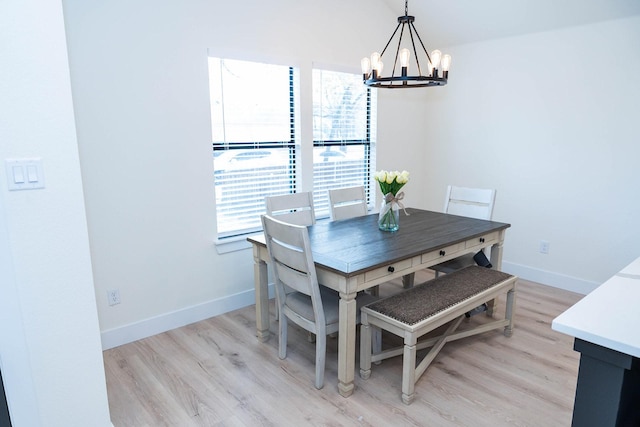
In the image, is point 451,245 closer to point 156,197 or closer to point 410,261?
point 410,261

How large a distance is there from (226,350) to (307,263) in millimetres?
1067

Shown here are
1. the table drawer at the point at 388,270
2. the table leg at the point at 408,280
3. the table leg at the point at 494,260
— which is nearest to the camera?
the table drawer at the point at 388,270

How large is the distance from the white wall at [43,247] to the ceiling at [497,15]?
3488 mm

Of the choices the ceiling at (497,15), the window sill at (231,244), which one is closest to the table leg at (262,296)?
Answer: the window sill at (231,244)

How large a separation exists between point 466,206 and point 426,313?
1631 mm

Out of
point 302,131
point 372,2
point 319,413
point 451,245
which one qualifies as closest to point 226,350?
point 319,413

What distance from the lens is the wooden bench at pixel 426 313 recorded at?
2266 mm

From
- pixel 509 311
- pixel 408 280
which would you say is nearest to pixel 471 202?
pixel 408 280

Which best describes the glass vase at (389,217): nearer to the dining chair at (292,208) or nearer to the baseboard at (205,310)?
the dining chair at (292,208)

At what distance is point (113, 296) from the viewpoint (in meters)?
2.87

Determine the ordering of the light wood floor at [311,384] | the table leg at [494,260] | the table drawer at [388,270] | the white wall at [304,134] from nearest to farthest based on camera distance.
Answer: the light wood floor at [311,384] → the table drawer at [388,270] → the white wall at [304,134] → the table leg at [494,260]

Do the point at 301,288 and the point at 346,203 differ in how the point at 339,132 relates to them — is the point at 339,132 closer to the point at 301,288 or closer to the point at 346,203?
the point at 346,203

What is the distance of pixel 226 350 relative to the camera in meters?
2.86

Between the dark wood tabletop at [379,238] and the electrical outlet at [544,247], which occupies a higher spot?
the dark wood tabletop at [379,238]
